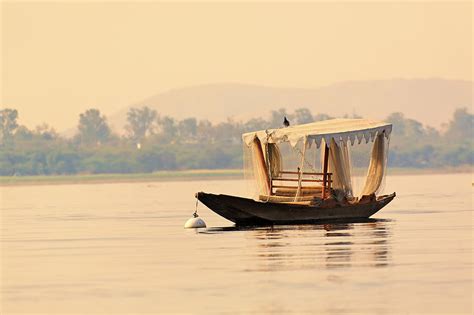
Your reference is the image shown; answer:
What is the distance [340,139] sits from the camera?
65625 millimetres

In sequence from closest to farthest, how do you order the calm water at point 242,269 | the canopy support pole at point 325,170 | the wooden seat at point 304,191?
the calm water at point 242,269, the canopy support pole at point 325,170, the wooden seat at point 304,191

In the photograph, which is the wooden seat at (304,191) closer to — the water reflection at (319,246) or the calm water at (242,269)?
the water reflection at (319,246)

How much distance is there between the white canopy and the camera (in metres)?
65.6

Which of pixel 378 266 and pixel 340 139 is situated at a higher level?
pixel 340 139

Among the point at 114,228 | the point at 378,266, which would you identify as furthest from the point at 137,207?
the point at 378,266

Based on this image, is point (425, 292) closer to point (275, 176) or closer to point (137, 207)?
point (275, 176)

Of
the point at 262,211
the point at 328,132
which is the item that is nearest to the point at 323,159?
the point at 328,132

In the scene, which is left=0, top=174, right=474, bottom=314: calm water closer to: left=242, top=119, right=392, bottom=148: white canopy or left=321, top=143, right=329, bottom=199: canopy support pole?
left=321, top=143, right=329, bottom=199: canopy support pole

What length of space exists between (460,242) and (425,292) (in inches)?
670

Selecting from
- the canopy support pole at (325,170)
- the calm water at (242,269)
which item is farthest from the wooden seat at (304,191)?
the calm water at (242,269)

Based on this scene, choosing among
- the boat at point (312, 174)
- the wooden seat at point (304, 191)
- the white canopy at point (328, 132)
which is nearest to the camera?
the boat at point (312, 174)

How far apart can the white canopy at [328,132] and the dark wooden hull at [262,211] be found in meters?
2.88

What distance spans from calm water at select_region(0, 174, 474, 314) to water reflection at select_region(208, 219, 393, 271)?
0.14 feet

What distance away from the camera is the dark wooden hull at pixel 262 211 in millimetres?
63750
